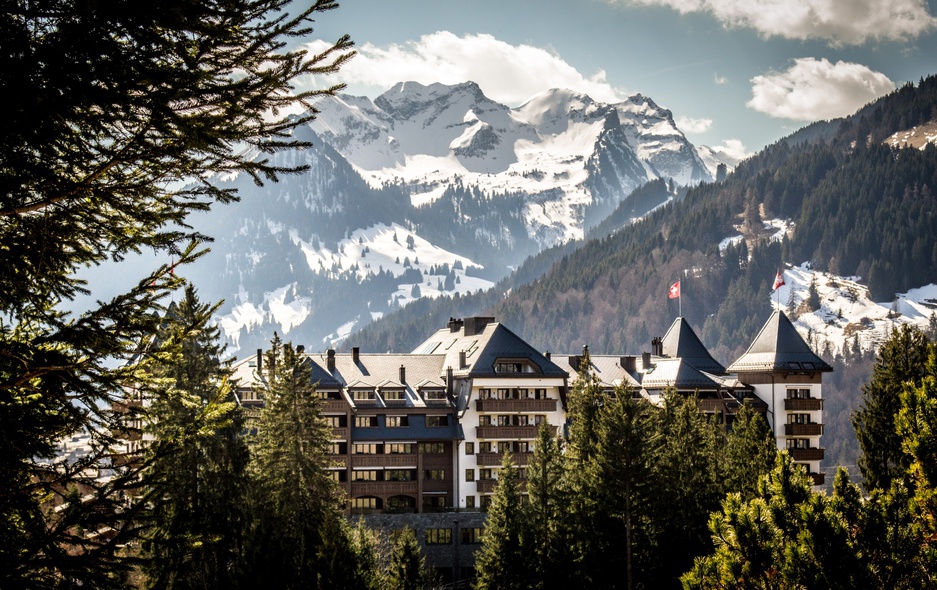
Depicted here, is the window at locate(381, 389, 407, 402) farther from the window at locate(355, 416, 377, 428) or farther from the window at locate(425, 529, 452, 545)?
the window at locate(425, 529, 452, 545)

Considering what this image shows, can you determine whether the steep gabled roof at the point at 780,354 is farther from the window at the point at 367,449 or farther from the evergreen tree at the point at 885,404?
the window at the point at 367,449

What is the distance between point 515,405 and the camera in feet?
260

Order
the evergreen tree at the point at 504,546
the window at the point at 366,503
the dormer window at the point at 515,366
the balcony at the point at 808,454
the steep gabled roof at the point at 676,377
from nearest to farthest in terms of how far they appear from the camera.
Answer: the evergreen tree at the point at 504,546 → the window at the point at 366,503 → the dormer window at the point at 515,366 → the balcony at the point at 808,454 → the steep gabled roof at the point at 676,377

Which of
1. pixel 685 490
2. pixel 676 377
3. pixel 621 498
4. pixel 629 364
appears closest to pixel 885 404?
pixel 685 490

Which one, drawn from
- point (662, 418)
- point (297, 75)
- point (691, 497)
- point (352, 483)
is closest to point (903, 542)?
point (297, 75)

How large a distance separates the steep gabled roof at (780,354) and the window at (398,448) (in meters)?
34.5

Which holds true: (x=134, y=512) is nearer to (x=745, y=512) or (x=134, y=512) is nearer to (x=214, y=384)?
(x=745, y=512)

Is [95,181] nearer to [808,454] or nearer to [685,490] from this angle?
[685,490]

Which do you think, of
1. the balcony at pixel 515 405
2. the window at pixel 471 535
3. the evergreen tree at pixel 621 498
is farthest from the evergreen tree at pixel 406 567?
the balcony at pixel 515 405

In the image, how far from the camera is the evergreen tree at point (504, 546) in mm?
53594

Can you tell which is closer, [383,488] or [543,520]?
[543,520]

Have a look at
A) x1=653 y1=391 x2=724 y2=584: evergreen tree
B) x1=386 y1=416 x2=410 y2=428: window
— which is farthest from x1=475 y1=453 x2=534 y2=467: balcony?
x1=653 y1=391 x2=724 y2=584: evergreen tree

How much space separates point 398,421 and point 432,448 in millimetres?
3478

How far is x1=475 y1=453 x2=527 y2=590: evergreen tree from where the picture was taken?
5359cm
